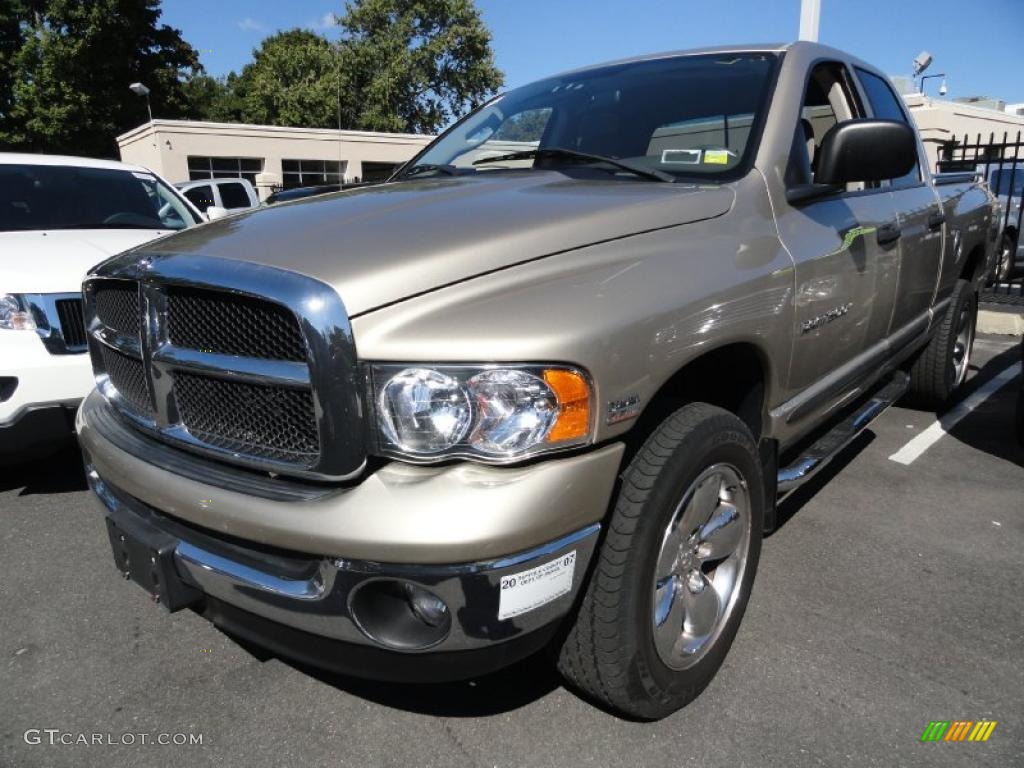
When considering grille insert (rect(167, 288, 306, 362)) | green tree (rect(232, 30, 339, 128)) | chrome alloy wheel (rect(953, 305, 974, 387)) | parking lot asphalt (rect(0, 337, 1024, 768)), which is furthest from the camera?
green tree (rect(232, 30, 339, 128))

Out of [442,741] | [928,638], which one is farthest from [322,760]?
[928,638]

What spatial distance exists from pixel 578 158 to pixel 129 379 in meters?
1.65

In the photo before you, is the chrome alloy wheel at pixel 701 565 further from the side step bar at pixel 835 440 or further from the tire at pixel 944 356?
the tire at pixel 944 356

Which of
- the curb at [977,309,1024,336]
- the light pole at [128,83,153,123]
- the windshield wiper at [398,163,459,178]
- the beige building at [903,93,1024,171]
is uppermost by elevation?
the light pole at [128,83,153,123]

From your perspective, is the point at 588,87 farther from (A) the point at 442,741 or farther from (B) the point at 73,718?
(B) the point at 73,718

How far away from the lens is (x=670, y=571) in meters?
2.07

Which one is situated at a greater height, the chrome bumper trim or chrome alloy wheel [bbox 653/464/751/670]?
the chrome bumper trim

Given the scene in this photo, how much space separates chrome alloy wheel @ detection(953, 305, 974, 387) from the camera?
5046 mm

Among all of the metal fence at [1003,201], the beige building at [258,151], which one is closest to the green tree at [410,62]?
the beige building at [258,151]

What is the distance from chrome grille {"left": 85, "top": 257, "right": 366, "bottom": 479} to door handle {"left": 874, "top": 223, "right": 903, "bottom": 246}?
2.38m

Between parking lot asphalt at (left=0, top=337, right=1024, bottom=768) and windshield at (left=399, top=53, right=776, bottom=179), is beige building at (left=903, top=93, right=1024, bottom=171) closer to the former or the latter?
windshield at (left=399, top=53, right=776, bottom=179)

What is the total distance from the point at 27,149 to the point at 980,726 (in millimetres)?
39137

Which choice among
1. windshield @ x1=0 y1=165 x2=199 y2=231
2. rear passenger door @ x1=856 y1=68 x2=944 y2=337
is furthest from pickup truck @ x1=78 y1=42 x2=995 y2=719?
windshield @ x1=0 y1=165 x2=199 y2=231

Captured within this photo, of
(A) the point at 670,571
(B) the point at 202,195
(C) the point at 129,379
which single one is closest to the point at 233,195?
(B) the point at 202,195
